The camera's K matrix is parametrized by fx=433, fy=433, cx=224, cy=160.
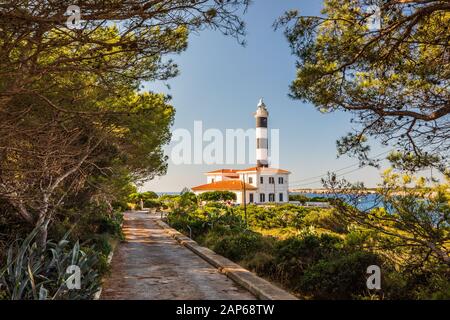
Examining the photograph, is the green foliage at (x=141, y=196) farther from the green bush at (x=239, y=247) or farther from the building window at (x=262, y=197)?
Result: the green bush at (x=239, y=247)

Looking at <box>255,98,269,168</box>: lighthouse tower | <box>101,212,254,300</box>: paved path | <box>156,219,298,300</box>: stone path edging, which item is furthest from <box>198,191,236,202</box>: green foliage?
<box>156,219,298,300</box>: stone path edging

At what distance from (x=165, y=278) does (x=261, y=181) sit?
58431 mm

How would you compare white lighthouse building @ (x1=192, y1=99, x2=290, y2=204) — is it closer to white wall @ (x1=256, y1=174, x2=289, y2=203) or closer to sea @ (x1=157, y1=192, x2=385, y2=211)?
white wall @ (x1=256, y1=174, x2=289, y2=203)

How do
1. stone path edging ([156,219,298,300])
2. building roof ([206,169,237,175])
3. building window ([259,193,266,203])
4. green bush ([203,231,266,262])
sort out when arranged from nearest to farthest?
1. stone path edging ([156,219,298,300])
2. green bush ([203,231,266,262])
3. building window ([259,193,266,203])
4. building roof ([206,169,237,175])

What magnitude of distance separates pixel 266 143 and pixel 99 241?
199 ft

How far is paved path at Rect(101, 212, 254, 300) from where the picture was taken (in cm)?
809

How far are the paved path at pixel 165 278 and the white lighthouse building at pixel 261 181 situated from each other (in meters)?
49.6

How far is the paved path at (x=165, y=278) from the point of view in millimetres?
8086

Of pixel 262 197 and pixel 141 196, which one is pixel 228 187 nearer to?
pixel 262 197

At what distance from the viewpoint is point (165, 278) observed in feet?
32.0

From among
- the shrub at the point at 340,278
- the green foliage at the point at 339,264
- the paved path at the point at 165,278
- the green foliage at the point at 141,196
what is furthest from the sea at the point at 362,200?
the green foliage at the point at 141,196

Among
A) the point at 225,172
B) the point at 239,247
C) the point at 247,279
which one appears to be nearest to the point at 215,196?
the point at 225,172

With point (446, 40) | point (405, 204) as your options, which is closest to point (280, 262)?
point (405, 204)

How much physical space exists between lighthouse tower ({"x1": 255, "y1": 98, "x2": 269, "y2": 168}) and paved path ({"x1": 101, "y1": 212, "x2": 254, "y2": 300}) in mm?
56491
